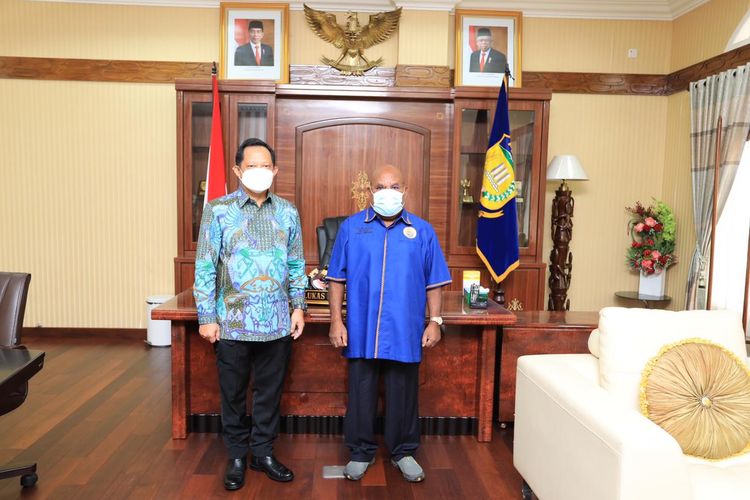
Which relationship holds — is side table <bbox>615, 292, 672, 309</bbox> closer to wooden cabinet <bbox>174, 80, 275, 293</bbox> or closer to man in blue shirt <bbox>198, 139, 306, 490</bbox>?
wooden cabinet <bbox>174, 80, 275, 293</bbox>

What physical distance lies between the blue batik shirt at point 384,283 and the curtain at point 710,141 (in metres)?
2.61

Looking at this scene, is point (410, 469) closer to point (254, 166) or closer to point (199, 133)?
point (254, 166)

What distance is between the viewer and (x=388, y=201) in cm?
242

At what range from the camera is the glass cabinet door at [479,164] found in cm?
437

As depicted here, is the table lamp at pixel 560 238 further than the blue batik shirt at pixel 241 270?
Yes

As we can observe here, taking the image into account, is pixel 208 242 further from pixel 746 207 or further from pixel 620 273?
pixel 620 273

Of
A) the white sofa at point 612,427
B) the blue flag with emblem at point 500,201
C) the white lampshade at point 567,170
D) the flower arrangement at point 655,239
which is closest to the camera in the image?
the white sofa at point 612,427

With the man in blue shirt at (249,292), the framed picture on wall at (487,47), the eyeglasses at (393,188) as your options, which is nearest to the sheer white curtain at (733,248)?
the framed picture on wall at (487,47)

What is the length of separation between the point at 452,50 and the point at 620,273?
2417 mm

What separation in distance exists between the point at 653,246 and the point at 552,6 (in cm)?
216

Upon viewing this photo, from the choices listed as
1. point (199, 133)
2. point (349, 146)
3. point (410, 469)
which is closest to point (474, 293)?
point (410, 469)

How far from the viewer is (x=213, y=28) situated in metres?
4.75

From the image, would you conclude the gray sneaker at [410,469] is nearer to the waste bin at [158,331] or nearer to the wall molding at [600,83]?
the waste bin at [158,331]

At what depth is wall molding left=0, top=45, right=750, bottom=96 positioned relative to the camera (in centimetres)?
→ 472
